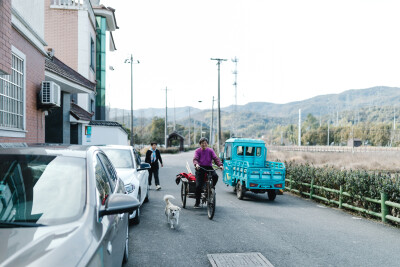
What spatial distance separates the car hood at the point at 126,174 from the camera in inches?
325

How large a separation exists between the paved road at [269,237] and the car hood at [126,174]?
102cm

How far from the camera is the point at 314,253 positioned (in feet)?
20.8

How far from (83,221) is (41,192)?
0.62 m

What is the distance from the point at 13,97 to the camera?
30.9 feet

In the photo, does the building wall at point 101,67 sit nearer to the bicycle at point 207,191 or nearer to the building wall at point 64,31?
the building wall at point 64,31

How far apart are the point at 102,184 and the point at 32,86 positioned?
8.17 metres

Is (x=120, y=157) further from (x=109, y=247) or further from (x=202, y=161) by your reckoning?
(x=109, y=247)

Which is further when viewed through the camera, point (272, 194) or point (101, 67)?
point (101, 67)

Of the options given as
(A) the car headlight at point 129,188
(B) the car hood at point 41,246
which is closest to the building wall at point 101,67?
(A) the car headlight at point 129,188

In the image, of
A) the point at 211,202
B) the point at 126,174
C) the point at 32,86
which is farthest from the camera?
the point at 32,86

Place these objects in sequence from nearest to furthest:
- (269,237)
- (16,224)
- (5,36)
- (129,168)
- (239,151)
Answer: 1. (16,224)
2. (269,237)
3. (5,36)
4. (129,168)
5. (239,151)


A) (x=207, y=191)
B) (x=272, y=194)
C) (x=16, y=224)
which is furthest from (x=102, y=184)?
(x=272, y=194)

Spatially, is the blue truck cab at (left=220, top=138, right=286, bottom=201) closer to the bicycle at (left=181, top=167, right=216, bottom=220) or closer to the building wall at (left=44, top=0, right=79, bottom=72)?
the bicycle at (left=181, top=167, right=216, bottom=220)

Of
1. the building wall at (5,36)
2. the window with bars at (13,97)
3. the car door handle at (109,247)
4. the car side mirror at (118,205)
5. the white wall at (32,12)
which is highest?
the white wall at (32,12)
